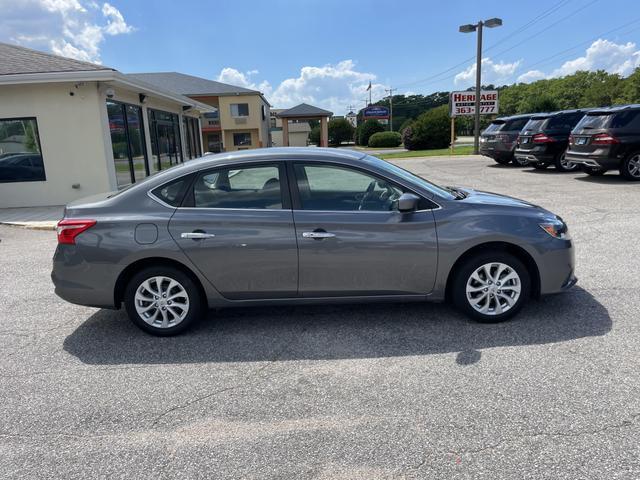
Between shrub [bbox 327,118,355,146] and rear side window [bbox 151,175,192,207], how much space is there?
205ft

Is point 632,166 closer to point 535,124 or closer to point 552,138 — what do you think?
point 552,138

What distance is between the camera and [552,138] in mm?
14977

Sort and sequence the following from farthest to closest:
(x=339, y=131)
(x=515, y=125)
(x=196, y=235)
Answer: (x=339, y=131)
(x=515, y=125)
(x=196, y=235)

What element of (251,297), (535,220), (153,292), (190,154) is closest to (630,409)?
(535,220)

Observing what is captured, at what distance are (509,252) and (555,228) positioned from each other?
1.47 ft

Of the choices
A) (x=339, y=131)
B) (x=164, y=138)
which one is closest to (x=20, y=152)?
(x=164, y=138)

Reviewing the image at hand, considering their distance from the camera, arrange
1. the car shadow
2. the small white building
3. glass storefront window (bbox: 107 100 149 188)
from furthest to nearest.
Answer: glass storefront window (bbox: 107 100 149 188)
the small white building
the car shadow

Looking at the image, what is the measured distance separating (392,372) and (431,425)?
0.66 metres

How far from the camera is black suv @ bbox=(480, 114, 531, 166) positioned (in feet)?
58.0

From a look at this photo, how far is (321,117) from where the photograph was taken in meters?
42.9

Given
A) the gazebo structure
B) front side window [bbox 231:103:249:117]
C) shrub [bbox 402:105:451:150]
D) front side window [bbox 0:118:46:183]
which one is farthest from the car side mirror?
front side window [bbox 231:103:249:117]

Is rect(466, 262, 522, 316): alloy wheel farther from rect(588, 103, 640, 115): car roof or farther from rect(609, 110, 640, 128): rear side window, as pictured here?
rect(588, 103, 640, 115): car roof

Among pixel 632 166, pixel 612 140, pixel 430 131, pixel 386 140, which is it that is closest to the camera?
pixel 612 140

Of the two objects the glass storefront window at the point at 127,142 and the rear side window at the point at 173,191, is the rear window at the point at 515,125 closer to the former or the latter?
the glass storefront window at the point at 127,142
